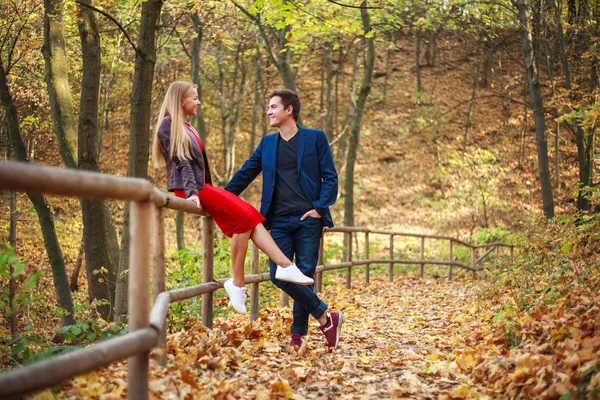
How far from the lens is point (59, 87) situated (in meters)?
9.84

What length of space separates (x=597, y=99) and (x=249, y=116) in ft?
59.8

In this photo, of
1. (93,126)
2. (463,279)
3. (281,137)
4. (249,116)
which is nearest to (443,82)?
(249,116)

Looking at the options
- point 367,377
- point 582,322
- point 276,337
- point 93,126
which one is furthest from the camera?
point 93,126

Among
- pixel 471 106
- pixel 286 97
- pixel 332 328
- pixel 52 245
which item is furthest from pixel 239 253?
pixel 471 106

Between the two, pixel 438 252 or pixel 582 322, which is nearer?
pixel 582 322

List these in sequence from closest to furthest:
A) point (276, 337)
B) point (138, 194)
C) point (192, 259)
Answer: point (138, 194), point (276, 337), point (192, 259)

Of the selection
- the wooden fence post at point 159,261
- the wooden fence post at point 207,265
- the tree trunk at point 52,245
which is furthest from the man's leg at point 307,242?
the tree trunk at point 52,245

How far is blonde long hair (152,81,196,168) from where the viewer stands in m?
4.66

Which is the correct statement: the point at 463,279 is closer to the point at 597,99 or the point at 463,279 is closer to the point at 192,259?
the point at 597,99

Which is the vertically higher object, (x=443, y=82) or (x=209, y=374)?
(x=443, y=82)

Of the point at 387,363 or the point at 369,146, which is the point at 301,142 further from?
the point at 369,146

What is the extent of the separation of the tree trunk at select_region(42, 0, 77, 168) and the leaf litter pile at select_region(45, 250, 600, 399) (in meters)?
5.09

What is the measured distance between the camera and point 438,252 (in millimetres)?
21203

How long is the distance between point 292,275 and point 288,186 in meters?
0.75
